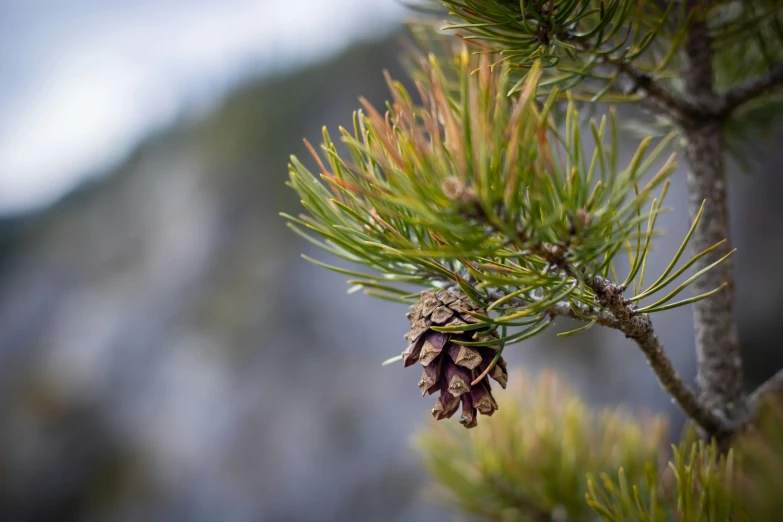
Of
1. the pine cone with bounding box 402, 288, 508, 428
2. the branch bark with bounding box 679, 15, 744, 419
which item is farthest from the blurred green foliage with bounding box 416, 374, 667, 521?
the pine cone with bounding box 402, 288, 508, 428

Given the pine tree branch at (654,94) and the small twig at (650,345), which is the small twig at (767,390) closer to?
the small twig at (650,345)

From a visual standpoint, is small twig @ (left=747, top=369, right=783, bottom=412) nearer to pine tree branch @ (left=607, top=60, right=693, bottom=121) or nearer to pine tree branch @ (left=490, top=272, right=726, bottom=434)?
pine tree branch @ (left=490, top=272, right=726, bottom=434)

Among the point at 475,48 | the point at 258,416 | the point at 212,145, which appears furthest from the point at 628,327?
the point at 212,145

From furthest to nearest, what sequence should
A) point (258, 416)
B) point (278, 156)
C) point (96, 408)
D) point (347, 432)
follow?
point (278, 156)
point (96, 408)
point (258, 416)
point (347, 432)

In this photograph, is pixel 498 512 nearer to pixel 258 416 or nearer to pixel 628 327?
pixel 628 327

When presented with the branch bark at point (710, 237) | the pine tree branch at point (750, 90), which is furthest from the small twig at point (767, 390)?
the pine tree branch at point (750, 90)

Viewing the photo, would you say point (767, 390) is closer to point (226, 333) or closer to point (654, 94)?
point (654, 94)

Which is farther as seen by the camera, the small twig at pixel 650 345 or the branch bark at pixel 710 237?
the branch bark at pixel 710 237
